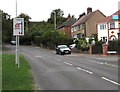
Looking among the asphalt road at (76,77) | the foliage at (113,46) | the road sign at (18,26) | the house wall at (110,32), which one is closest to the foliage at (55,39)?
the house wall at (110,32)

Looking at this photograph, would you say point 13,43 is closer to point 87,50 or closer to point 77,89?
point 87,50

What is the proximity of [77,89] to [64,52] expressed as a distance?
34076mm

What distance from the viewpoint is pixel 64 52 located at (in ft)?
146

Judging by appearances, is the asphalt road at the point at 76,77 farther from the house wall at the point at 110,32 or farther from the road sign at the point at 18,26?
the house wall at the point at 110,32

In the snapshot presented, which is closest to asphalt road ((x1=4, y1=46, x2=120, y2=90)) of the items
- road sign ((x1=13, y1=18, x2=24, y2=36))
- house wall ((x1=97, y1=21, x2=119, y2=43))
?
road sign ((x1=13, y1=18, x2=24, y2=36))

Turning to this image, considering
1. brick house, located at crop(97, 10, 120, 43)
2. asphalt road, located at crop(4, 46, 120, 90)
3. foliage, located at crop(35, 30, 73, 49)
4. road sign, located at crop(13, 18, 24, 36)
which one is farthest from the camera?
foliage, located at crop(35, 30, 73, 49)

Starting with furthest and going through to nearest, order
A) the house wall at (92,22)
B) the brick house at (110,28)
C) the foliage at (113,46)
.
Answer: the house wall at (92,22) < the brick house at (110,28) < the foliage at (113,46)

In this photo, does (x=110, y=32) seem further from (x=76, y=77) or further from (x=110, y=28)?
(x=76, y=77)

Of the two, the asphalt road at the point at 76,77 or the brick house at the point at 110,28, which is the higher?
the brick house at the point at 110,28

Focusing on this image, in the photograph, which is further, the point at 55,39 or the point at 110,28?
Result: the point at 55,39

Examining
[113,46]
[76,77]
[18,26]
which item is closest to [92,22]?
[113,46]

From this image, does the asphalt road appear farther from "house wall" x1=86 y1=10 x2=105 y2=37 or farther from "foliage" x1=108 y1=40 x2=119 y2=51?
"house wall" x1=86 y1=10 x2=105 y2=37

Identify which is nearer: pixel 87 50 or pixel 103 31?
pixel 87 50

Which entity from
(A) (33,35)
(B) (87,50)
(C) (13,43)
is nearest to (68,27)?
(A) (33,35)
